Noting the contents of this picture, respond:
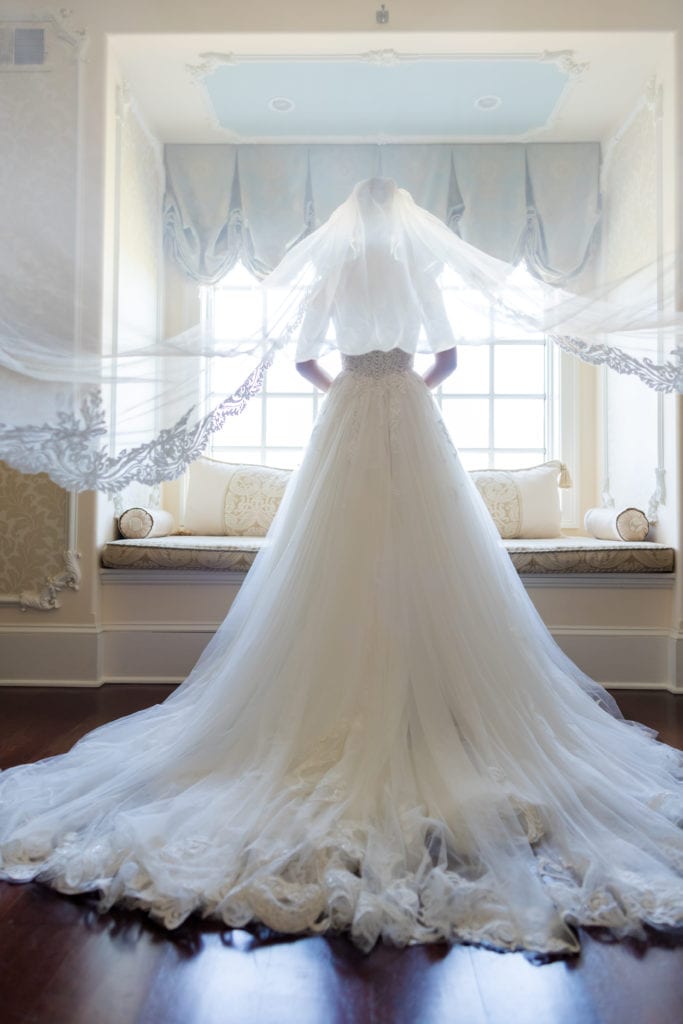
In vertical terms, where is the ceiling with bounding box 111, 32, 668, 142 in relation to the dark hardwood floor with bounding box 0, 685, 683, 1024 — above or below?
above

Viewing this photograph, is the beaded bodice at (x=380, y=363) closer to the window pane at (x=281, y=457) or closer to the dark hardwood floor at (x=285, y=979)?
the dark hardwood floor at (x=285, y=979)

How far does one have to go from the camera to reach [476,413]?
4492mm

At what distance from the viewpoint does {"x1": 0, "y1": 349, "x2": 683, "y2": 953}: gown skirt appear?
1.36 meters

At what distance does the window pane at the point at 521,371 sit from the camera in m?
4.50

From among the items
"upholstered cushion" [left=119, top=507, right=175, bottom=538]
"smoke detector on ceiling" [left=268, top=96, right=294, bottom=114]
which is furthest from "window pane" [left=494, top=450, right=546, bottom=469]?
"smoke detector on ceiling" [left=268, top=96, right=294, bottom=114]

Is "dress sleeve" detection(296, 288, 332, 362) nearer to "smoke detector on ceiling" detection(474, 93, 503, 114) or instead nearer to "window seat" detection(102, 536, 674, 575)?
"window seat" detection(102, 536, 674, 575)

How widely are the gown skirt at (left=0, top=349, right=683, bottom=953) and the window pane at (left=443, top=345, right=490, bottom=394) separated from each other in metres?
2.41

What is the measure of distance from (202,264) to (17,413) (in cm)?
248

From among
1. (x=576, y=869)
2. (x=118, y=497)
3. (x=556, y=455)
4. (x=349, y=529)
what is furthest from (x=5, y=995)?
(x=556, y=455)

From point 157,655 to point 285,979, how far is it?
91.5 inches

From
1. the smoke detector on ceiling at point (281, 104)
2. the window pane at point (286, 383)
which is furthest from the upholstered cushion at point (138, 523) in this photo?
the smoke detector on ceiling at point (281, 104)

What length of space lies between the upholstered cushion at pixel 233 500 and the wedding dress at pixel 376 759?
167 centimetres

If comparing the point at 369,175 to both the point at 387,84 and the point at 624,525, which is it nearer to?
the point at 387,84

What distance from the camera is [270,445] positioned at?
448 centimetres
